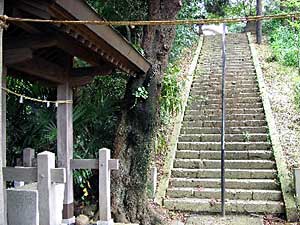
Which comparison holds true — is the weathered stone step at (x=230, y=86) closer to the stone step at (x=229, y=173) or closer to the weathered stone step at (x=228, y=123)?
the weathered stone step at (x=228, y=123)

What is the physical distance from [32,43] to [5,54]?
255 mm

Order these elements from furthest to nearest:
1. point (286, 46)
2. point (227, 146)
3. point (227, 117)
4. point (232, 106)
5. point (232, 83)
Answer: point (286, 46)
point (232, 83)
point (232, 106)
point (227, 117)
point (227, 146)

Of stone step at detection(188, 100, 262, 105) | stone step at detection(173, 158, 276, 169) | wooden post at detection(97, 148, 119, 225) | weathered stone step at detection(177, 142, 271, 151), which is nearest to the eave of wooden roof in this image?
wooden post at detection(97, 148, 119, 225)

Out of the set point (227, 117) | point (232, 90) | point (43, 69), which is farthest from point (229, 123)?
point (43, 69)

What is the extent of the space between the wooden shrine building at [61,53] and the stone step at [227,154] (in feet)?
8.29

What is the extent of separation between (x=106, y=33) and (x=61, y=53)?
1.20m

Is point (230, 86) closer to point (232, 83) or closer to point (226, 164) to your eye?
point (232, 83)

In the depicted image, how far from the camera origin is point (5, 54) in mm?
3096

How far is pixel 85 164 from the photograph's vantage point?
13.3ft

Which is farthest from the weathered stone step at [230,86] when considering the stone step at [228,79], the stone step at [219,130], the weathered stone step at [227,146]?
the weathered stone step at [227,146]

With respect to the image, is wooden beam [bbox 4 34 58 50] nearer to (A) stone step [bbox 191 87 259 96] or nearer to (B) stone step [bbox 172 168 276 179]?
(B) stone step [bbox 172 168 276 179]

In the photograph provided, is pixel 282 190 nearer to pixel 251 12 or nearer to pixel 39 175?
pixel 39 175

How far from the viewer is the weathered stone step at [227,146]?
6773 millimetres

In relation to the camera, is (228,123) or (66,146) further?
(228,123)
